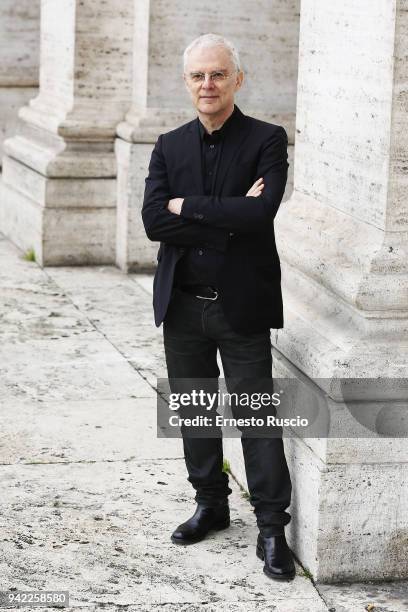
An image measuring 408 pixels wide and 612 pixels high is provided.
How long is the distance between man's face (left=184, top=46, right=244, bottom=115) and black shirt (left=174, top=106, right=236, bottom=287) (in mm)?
94

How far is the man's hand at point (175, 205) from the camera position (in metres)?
4.35

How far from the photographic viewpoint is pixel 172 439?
594 cm

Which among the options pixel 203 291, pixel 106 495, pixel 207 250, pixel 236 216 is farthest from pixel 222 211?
pixel 106 495

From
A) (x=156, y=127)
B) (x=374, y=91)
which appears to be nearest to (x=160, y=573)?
(x=374, y=91)

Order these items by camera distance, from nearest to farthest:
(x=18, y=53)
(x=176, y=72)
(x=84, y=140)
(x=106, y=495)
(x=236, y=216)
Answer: (x=236, y=216), (x=106, y=495), (x=176, y=72), (x=84, y=140), (x=18, y=53)

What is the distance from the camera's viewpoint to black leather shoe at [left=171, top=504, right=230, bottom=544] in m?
4.68

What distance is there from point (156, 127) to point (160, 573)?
5646mm

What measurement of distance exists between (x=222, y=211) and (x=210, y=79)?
0.44 metres

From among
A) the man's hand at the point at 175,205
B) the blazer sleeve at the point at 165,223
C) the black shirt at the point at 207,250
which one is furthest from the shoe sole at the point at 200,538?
the man's hand at the point at 175,205

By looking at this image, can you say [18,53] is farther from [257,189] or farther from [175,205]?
[257,189]

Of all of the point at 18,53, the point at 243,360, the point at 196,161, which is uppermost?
the point at 18,53

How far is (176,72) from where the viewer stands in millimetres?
9508

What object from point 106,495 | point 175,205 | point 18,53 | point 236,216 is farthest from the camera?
point 18,53

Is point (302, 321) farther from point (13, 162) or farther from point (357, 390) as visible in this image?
point (13, 162)
